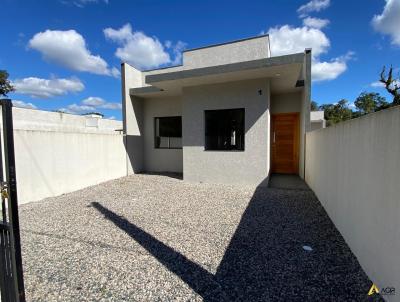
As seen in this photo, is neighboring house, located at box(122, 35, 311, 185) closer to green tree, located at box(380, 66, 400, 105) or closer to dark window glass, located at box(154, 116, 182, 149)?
dark window glass, located at box(154, 116, 182, 149)

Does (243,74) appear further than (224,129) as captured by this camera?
No

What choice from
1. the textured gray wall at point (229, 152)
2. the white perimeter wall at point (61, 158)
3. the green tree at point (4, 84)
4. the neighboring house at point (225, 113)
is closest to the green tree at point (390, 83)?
the neighboring house at point (225, 113)

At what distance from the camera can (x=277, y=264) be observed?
2693 millimetres

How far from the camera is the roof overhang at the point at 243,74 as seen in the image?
579 centimetres

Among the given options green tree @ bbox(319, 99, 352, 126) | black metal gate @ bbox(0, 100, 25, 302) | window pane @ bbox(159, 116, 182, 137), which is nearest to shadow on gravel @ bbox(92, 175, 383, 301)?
black metal gate @ bbox(0, 100, 25, 302)

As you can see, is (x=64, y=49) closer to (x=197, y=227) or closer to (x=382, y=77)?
(x=197, y=227)

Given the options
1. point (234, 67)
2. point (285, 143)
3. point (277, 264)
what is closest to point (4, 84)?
point (234, 67)

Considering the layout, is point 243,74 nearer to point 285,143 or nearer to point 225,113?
point 225,113

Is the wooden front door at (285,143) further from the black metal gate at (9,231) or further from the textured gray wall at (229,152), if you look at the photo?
the black metal gate at (9,231)

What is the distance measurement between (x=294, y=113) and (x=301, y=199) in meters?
4.72

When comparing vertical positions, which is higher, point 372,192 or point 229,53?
point 229,53

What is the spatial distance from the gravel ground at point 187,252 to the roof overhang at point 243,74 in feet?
12.3

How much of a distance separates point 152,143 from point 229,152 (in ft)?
15.1

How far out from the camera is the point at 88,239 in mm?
3516
